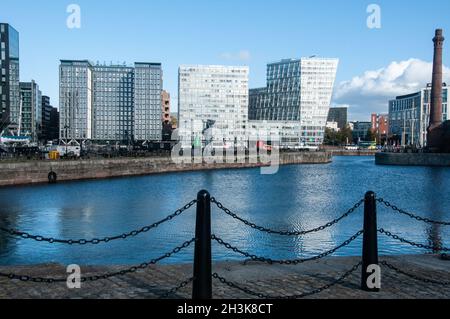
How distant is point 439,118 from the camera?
91.6m

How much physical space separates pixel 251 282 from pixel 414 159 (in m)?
93.7

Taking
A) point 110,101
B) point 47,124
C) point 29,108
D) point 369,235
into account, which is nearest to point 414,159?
point 110,101

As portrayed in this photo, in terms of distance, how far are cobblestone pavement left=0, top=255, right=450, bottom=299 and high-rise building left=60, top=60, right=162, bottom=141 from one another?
437 ft

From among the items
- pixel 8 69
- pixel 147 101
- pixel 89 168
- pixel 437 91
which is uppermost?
pixel 8 69

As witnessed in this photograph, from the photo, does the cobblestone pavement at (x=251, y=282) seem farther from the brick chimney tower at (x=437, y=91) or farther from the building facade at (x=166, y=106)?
the building facade at (x=166, y=106)

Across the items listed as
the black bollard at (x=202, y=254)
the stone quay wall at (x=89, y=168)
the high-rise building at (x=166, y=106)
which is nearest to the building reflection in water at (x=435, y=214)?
the black bollard at (x=202, y=254)

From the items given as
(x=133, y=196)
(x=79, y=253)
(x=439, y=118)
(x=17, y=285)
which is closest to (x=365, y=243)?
(x=17, y=285)

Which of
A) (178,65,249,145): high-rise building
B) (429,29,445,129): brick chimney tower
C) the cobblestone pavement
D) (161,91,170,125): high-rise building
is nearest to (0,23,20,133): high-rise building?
(161,91,170,125): high-rise building

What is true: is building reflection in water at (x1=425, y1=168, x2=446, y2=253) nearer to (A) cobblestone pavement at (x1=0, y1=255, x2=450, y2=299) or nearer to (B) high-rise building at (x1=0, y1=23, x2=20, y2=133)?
(A) cobblestone pavement at (x1=0, y1=255, x2=450, y2=299)

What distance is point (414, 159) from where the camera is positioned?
94.1m

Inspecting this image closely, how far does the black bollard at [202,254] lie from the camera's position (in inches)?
247

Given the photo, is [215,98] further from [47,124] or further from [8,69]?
[8,69]

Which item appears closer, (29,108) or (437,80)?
(437,80)

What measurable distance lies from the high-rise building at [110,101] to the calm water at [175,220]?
99681 millimetres
